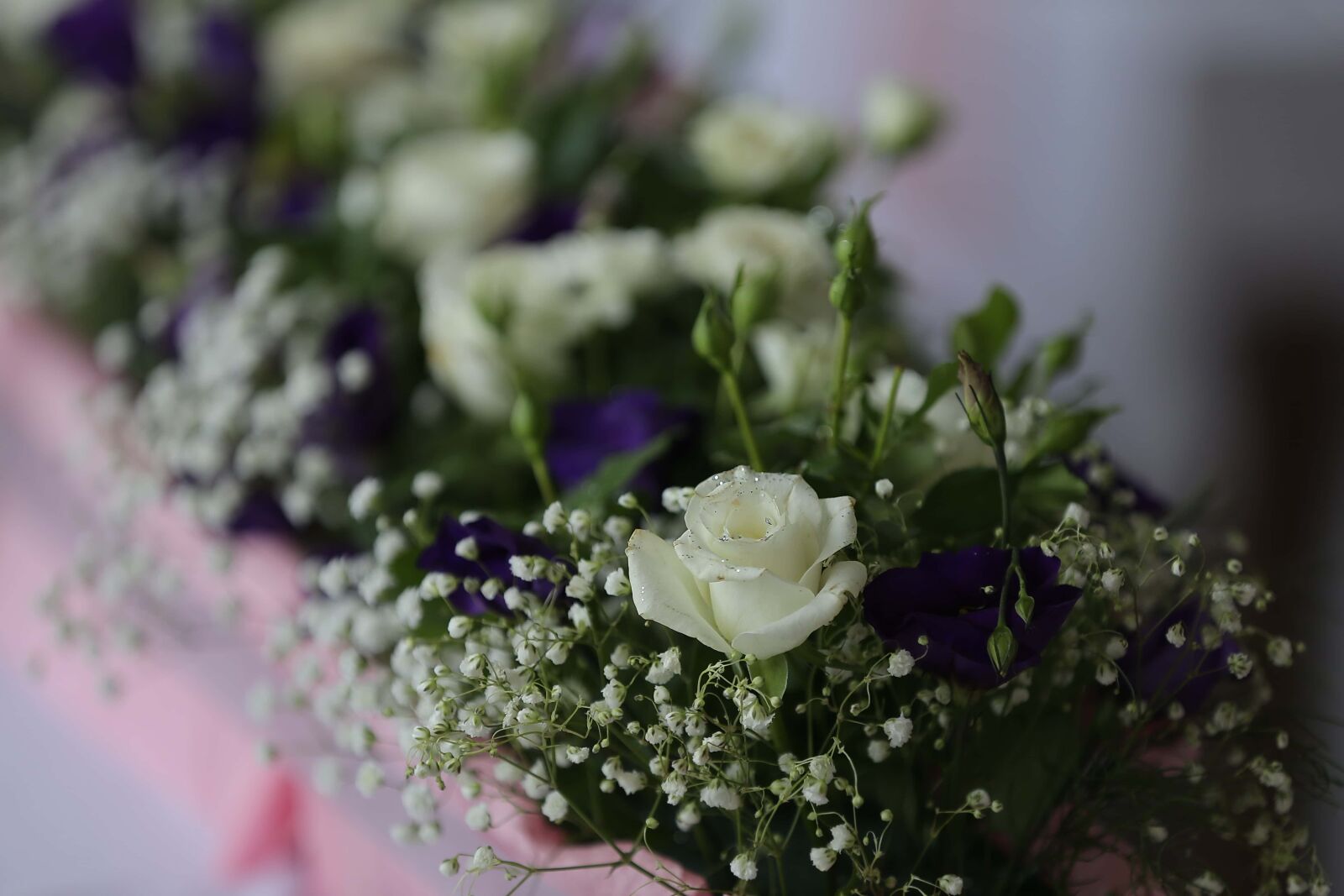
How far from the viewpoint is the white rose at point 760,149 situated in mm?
783

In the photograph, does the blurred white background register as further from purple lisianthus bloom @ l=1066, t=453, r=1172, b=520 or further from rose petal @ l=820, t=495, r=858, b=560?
rose petal @ l=820, t=495, r=858, b=560

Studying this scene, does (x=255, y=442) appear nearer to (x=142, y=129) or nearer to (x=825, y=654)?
(x=825, y=654)

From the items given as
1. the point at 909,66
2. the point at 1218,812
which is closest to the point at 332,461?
the point at 1218,812

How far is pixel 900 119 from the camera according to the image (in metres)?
0.81

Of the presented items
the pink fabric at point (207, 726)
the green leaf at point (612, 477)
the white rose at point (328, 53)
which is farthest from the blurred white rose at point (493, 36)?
the green leaf at point (612, 477)

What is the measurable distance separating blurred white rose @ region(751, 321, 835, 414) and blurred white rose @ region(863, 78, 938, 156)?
11.6 inches

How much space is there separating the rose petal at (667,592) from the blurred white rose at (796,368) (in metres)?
0.20

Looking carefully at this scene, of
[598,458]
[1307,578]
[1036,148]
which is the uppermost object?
[598,458]

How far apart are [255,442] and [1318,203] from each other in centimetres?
103

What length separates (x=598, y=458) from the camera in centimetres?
55

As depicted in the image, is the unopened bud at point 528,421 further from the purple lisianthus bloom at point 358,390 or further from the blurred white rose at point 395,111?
the blurred white rose at point 395,111

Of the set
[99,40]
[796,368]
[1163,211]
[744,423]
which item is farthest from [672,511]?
[1163,211]

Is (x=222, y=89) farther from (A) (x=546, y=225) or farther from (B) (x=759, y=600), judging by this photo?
(B) (x=759, y=600)

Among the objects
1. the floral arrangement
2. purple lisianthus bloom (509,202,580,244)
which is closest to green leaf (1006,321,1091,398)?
the floral arrangement
